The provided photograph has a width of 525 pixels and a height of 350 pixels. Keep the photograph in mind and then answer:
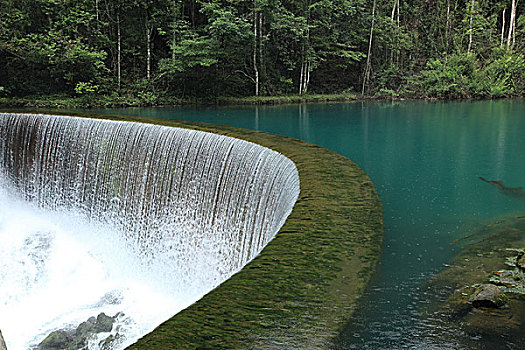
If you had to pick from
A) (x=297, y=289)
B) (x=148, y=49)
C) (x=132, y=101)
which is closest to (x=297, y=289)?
(x=297, y=289)

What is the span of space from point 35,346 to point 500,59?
20.1 m

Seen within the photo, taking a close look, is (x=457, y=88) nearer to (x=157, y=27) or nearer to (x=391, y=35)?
(x=391, y=35)

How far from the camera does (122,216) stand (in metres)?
6.76

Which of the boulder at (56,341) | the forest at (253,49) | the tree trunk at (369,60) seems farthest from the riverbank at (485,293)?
the tree trunk at (369,60)

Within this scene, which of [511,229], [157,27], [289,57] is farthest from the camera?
[289,57]

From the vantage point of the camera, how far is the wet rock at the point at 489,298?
2.29 metres

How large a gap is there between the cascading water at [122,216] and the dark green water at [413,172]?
3.85 feet

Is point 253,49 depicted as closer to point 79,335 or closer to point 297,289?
point 79,335

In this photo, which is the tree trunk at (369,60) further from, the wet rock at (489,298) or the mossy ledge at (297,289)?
the wet rock at (489,298)

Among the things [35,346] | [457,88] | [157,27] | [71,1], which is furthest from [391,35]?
[35,346]

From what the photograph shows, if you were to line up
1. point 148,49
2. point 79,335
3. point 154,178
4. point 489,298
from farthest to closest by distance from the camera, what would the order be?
point 148,49 → point 154,178 → point 79,335 → point 489,298

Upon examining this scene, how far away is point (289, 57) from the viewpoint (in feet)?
59.9

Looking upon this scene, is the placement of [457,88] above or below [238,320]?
above

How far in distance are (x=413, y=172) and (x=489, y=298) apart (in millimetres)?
4175
